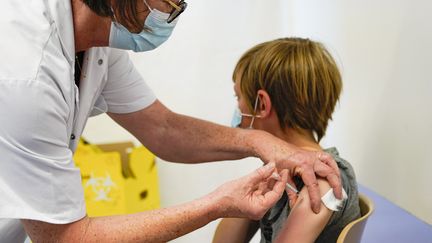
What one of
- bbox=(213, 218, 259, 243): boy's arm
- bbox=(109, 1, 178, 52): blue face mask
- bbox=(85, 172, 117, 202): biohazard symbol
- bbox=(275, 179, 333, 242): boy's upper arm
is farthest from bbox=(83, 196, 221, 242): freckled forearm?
bbox=(85, 172, 117, 202): biohazard symbol

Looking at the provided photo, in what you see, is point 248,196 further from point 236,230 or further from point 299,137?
point 236,230

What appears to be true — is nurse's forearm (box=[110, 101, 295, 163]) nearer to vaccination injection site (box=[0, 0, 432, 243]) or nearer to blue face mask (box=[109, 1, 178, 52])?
vaccination injection site (box=[0, 0, 432, 243])

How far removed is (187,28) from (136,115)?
1.10 metres

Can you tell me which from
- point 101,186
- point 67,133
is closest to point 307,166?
point 67,133

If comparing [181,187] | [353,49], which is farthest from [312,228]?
[181,187]

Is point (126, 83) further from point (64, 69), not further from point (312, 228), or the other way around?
point (312, 228)

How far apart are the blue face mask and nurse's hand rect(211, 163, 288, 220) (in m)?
0.40

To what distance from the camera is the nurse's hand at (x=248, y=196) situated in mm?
876

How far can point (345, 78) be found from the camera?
1.89 meters

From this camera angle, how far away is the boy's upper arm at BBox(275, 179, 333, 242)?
1021 millimetres

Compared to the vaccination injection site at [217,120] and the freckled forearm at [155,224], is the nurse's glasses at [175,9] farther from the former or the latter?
the freckled forearm at [155,224]

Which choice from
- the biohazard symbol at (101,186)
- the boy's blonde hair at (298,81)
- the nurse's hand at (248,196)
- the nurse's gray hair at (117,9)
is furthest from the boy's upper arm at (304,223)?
the biohazard symbol at (101,186)

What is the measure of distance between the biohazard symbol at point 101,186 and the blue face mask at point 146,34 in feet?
3.90

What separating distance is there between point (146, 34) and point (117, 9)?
0.13 metres
